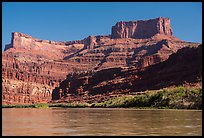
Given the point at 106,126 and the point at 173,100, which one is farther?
the point at 173,100

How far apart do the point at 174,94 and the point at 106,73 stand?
91298 millimetres

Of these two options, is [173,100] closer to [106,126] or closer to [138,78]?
[106,126]

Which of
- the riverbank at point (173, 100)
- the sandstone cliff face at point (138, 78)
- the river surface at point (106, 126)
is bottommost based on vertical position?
the river surface at point (106, 126)

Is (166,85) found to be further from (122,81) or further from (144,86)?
(122,81)

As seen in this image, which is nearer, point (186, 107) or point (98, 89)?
point (186, 107)

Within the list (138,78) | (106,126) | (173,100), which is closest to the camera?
(106,126)

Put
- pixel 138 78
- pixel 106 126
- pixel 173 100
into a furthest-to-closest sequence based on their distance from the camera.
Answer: pixel 138 78
pixel 173 100
pixel 106 126

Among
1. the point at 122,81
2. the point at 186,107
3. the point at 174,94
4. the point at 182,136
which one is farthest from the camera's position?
the point at 122,81

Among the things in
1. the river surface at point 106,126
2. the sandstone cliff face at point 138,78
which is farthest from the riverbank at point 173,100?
the sandstone cliff face at point 138,78

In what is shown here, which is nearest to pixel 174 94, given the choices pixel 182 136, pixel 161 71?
pixel 182 136

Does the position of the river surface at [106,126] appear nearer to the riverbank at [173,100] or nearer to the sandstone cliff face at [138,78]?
the riverbank at [173,100]

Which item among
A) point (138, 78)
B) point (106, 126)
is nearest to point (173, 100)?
point (106, 126)

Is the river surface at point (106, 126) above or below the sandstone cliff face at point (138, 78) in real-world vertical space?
below

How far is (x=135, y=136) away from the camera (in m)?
12.8
